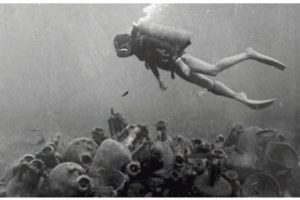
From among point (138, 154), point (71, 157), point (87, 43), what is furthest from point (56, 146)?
point (87, 43)

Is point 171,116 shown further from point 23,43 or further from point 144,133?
point 144,133

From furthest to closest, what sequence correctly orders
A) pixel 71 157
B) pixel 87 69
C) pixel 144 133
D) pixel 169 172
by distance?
pixel 87 69
pixel 144 133
pixel 71 157
pixel 169 172

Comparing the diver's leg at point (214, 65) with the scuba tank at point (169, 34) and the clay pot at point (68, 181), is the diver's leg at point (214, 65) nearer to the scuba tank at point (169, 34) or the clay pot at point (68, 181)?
the scuba tank at point (169, 34)

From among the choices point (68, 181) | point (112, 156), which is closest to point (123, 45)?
point (112, 156)

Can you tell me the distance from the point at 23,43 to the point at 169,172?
7.96 m

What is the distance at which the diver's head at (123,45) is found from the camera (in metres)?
5.04

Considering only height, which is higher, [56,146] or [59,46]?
[59,46]

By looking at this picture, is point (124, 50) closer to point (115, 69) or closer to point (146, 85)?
point (115, 69)

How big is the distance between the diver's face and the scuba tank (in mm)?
346

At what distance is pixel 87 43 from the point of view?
10.9 meters

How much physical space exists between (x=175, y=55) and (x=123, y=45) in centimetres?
88

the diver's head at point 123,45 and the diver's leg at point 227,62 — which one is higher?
the diver's head at point 123,45

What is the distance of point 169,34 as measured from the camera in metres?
4.89

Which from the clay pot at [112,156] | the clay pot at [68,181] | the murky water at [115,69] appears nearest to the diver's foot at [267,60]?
the clay pot at [112,156]
